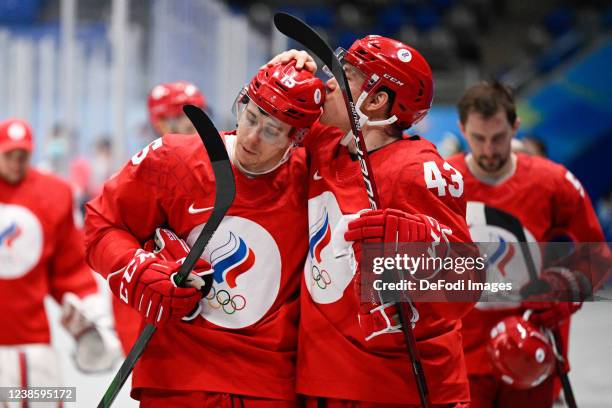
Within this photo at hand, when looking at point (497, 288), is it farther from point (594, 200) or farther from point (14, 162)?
point (594, 200)

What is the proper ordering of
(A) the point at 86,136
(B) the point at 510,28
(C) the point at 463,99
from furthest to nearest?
1. (B) the point at 510,28
2. (A) the point at 86,136
3. (C) the point at 463,99

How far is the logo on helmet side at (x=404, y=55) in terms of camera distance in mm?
2072

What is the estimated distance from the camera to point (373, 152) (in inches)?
81.4

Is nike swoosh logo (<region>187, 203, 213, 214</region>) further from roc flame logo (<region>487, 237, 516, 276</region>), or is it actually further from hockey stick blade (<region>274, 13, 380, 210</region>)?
roc flame logo (<region>487, 237, 516, 276</region>)

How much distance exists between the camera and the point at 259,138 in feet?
6.69

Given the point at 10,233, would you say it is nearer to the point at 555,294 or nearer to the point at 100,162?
the point at 100,162

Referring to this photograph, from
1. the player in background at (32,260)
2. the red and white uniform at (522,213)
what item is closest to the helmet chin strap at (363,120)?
the red and white uniform at (522,213)

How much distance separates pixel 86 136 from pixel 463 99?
9.14 feet

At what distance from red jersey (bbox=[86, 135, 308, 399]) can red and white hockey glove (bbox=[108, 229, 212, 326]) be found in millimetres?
103

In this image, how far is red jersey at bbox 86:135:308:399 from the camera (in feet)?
6.72

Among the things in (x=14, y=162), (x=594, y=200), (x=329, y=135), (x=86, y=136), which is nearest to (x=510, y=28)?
(x=594, y=200)

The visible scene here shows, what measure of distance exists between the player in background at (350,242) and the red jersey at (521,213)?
67cm

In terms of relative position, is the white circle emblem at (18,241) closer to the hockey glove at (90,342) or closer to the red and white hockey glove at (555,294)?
the hockey glove at (90,342)

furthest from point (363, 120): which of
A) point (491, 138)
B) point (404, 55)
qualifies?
point (491, 138)
